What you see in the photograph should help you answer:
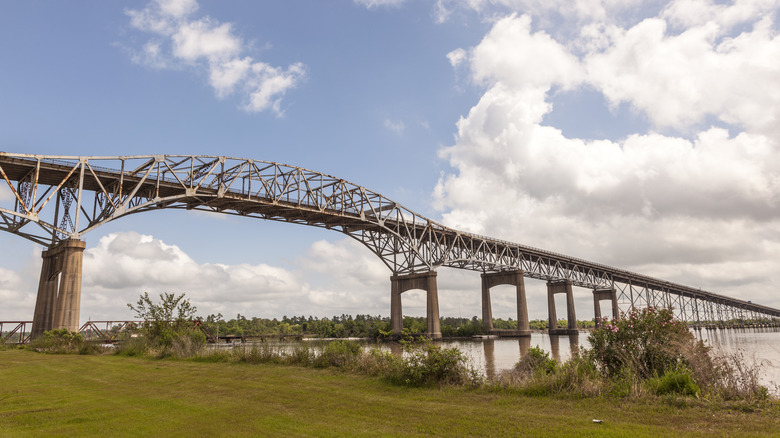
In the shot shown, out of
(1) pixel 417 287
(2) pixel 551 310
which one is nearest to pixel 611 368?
(1) pixel 417 287

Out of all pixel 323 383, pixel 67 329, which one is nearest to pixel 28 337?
pixel 67 329

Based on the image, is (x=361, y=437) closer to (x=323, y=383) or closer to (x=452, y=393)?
(x=452, y=393)

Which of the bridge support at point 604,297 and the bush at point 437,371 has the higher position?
the bridge support at point 604,297

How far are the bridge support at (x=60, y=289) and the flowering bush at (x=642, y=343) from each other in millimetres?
39371

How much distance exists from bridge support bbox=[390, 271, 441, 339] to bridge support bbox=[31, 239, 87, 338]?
46225 mm

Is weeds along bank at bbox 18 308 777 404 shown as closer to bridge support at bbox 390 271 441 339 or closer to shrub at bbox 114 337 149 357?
shrub at bbox 114 337 149 357

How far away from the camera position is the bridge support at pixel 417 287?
7562 cm

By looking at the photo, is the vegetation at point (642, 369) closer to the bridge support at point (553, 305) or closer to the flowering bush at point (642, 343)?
the flowering bush at point (642, 343)

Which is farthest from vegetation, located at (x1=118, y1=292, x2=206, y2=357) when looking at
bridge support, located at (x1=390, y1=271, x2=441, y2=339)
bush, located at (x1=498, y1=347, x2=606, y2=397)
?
bridge support, located at (x1=390, y1=271, x2=441, y2=339)

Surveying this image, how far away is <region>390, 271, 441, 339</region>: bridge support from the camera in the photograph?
75625 millimetres

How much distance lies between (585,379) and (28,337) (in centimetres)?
5297

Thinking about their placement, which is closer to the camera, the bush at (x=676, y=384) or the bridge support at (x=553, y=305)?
the bush at (x=676, y=384)

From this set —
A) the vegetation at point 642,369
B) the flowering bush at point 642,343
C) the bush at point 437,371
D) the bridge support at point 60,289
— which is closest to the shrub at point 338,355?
the bush at point 437,371

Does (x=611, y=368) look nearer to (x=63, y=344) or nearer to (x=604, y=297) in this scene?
(x=63, y=344)
